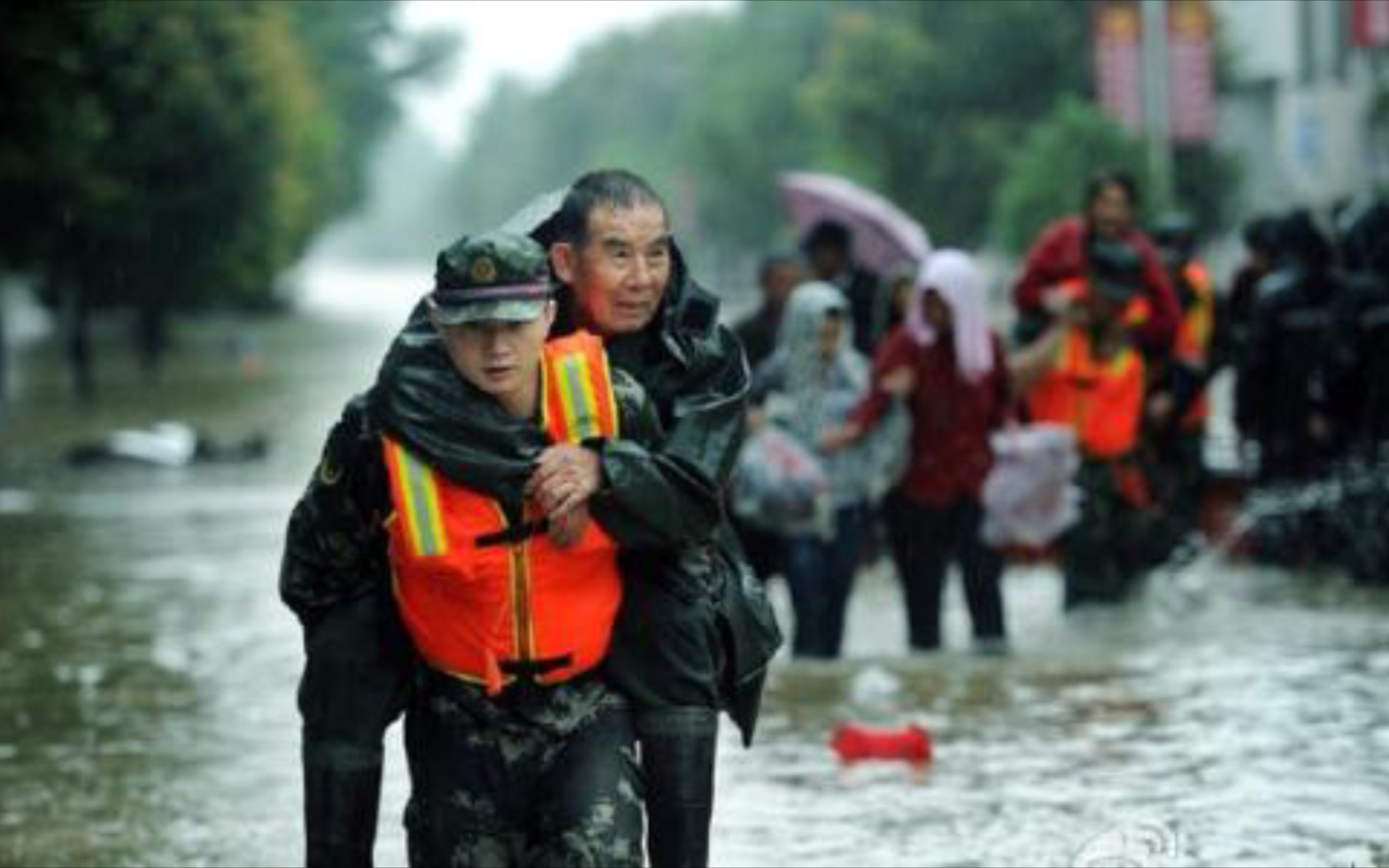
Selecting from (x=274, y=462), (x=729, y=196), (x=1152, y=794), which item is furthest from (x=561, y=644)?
(x=729, y=196)

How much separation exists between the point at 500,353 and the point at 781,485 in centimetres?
687

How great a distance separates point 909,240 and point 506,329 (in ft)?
33.1

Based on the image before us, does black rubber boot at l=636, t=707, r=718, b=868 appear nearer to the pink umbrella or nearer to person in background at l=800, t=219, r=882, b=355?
person in background at l=800, t=219, r=882, b=355

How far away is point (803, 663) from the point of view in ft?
41.7

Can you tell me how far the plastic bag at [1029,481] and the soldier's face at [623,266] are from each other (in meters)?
7.61

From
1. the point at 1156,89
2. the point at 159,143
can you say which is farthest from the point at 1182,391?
the point at 1156,89

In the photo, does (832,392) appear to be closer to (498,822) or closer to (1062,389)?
(1062,389)

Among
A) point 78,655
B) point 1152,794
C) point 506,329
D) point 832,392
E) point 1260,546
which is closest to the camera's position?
point 506,329

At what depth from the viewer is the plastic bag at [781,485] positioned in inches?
486

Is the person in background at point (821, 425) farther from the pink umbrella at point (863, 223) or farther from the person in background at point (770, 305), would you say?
the pink umbrella at point (863, 223)

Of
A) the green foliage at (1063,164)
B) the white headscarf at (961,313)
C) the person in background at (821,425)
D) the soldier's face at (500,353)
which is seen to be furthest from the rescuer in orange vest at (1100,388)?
the green foliage at (1063,164)

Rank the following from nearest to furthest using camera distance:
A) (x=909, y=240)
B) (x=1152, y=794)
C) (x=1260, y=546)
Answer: (x=1152, y=794) → (x=909, y=240) → (x=1260, y=546)

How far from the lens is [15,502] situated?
23297 millimetres

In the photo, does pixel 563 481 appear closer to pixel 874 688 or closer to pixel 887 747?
pixel 887 747
